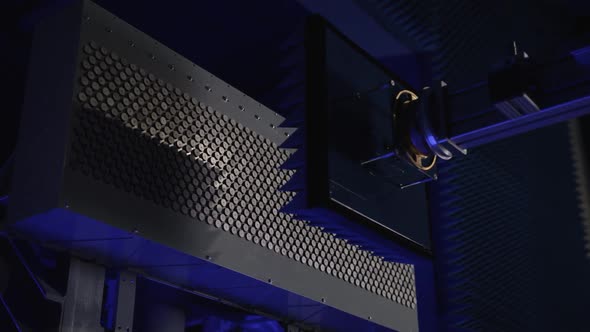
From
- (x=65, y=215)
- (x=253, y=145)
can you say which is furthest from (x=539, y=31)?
(x=65, y=215)

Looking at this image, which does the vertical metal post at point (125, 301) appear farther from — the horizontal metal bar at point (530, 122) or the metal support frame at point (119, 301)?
the horizontal metal bar at point (530, 122)

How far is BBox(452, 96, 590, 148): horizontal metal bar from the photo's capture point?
6.25 feet

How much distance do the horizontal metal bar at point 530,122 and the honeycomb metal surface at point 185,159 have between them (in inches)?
Result: 23.4

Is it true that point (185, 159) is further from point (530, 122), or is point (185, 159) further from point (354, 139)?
point (530, 122)

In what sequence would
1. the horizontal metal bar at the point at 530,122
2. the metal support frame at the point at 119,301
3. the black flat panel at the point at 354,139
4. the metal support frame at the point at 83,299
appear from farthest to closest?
the metal support frame at the point at 119,301, the metal support frame at the point at 83,299, the black flat panel at the point at 354,139, the horizontal metal bar at the point at 530,122

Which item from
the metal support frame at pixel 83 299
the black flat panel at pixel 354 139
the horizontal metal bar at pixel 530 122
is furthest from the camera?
the metal support frame at pixel 83 299

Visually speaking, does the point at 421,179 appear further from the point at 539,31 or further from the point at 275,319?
the point at 539,31

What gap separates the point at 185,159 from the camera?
253 centimetres

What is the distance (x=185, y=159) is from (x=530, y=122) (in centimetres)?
112

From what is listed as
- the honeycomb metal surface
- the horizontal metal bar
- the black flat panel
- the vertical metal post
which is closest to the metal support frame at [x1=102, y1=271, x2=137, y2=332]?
the vertical metal post

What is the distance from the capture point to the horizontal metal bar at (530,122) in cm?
190

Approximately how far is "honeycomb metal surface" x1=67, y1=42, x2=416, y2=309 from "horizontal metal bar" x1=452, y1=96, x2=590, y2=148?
59cm

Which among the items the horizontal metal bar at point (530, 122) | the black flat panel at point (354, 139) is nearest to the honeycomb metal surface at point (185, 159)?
the black flat panel at point (354, 139)

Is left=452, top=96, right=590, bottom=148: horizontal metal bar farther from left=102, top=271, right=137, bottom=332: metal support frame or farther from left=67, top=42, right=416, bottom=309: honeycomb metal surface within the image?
left=102, top=271, right=137, bottom=332: metal support frame
